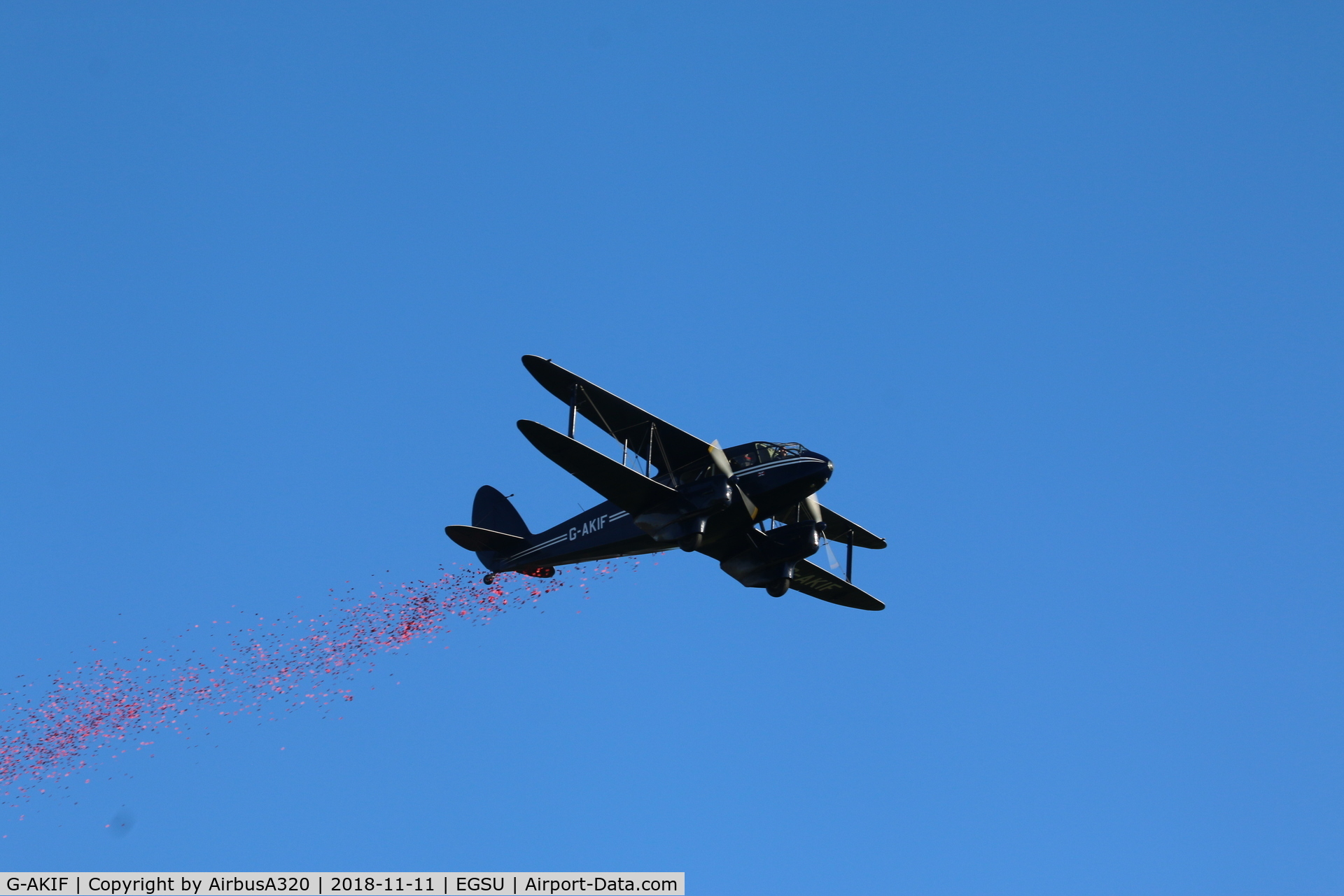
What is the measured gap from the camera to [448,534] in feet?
112

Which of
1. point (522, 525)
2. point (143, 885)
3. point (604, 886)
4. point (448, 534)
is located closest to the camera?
point (143, 885)

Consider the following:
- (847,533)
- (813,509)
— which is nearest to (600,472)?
(813,509)

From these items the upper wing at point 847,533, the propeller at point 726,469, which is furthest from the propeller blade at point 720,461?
the upper wing at point 847,533

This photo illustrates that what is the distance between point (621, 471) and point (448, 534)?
811cm

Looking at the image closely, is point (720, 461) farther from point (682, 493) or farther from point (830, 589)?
point (830, 589)

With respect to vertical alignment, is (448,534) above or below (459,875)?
above

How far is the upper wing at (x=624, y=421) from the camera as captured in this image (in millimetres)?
28453

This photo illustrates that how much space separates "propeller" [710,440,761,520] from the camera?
2923cm

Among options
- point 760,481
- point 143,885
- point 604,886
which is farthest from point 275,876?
point 760,481

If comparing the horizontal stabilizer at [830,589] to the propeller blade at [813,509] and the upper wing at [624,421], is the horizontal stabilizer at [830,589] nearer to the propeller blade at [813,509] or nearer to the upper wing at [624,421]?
the propeller blade at [813,509]

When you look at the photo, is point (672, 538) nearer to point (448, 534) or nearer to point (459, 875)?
point (448, 534)

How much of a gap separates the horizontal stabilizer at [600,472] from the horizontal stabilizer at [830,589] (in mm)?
6765

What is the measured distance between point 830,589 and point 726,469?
26.5 feet

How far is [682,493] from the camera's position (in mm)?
29469
